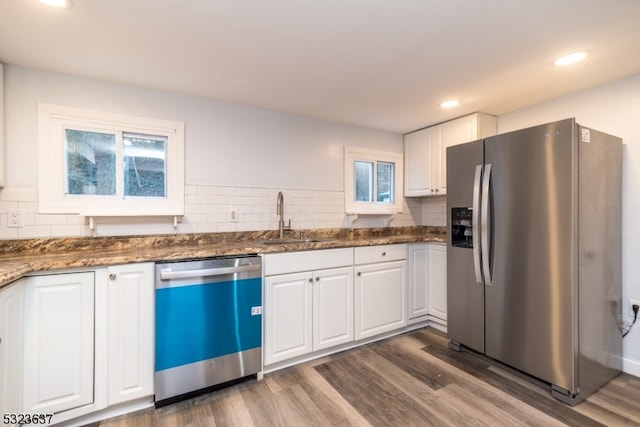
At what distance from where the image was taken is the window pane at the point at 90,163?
80.8 inches

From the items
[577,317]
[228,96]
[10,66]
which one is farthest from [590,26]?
[10,66]

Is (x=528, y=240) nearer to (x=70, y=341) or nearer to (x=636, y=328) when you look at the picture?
(x=636, y=328)

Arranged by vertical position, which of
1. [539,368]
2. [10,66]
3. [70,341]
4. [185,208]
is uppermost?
[10,66]

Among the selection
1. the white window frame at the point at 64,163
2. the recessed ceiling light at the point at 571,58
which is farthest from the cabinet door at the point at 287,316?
the recessed ceiling light at the point at 571,58

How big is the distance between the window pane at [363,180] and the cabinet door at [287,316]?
1.39 metres

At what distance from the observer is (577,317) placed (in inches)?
70.2

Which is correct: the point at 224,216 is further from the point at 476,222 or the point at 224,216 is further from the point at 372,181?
the point at 476,222

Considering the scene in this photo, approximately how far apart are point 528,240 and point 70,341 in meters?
2.79

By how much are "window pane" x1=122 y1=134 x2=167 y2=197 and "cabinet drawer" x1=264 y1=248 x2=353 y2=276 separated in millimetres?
1068

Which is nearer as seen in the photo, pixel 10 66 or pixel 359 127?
pixel 10 66

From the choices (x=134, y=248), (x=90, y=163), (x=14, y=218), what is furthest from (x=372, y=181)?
(x=14, y=218)

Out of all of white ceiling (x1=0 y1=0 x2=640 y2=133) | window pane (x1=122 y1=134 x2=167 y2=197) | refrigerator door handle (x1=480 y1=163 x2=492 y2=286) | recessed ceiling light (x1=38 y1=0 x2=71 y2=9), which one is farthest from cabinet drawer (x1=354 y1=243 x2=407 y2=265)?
recessed ceiling light (x1=38 y1=0 x2=71 y2=9)

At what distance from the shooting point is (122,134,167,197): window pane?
2.22 metres

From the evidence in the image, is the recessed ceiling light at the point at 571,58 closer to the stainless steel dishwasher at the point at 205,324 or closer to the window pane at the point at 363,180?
the window pane at the point at 363,180
